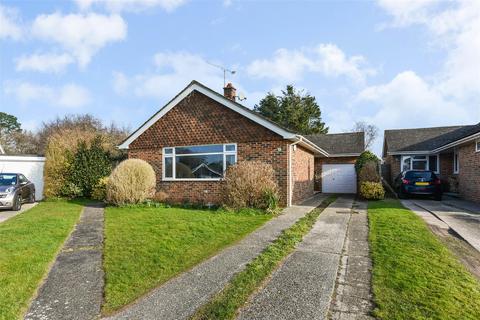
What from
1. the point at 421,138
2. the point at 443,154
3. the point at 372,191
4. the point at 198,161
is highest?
the point at 421,138

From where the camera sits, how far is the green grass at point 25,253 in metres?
3.75

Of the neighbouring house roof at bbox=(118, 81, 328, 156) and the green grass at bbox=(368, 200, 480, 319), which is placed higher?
the neighbouring house roof at bbox=(118, 81, 328, 156)

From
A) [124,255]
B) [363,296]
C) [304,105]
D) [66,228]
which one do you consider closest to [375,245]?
[363,296]

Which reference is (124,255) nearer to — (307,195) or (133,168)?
(133,168)

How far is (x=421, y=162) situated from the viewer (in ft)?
63.8

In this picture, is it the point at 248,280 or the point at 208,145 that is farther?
the point at 208,145

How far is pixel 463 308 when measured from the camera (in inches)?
132

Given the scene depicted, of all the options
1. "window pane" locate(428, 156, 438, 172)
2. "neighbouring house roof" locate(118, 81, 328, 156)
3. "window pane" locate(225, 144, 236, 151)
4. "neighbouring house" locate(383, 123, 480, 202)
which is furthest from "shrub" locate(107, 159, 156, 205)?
"window pane" locate(428, 156, 438, 172)

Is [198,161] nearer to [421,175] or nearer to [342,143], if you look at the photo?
[421,175]

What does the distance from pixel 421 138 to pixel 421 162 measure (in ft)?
7.84

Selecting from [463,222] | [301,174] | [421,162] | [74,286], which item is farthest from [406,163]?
[74,286]

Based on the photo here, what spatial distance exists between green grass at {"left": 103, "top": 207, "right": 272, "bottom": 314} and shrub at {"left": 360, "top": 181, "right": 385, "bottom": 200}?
6950mm

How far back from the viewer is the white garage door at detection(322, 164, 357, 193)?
19906mm

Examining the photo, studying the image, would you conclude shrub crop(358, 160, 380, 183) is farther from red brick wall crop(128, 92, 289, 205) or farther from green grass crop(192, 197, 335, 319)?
green grass crop(192, 197, 335, 319)
